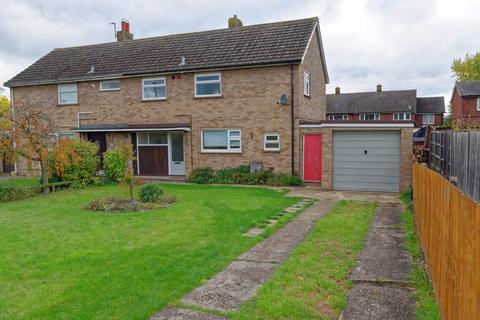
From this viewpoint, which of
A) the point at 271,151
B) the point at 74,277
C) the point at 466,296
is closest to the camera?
the point at 466,296

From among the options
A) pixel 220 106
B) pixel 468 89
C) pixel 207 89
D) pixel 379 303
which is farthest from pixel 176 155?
pixel 468 89

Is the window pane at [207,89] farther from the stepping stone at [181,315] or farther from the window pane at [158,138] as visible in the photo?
the stepping stone at [181,315]

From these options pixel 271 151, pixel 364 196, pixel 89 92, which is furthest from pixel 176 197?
pixel 89 92

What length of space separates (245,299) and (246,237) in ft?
9.91

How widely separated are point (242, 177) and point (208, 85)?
15.5 feet

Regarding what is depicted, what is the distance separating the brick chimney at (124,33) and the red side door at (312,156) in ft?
47.2

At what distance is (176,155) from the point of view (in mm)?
19594

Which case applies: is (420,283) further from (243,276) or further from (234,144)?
(234,144)

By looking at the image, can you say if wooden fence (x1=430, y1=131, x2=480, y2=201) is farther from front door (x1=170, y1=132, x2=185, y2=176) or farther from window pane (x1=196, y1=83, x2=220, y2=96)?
front door (x1=170, y1=132, x2=185, y2=176)

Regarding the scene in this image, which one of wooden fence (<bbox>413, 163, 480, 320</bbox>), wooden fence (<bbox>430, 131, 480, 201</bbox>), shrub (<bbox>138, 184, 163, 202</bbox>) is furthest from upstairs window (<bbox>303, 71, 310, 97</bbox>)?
wooden fence (<bbox>413, 163, 480, 320</bbox>)

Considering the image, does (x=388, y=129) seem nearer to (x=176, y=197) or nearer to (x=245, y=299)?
(x=176, y=197)

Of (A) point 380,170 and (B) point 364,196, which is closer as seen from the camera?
(B) point 364,196

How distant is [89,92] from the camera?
20797 mm

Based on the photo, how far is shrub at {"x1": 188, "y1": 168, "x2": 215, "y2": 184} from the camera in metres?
17.6
